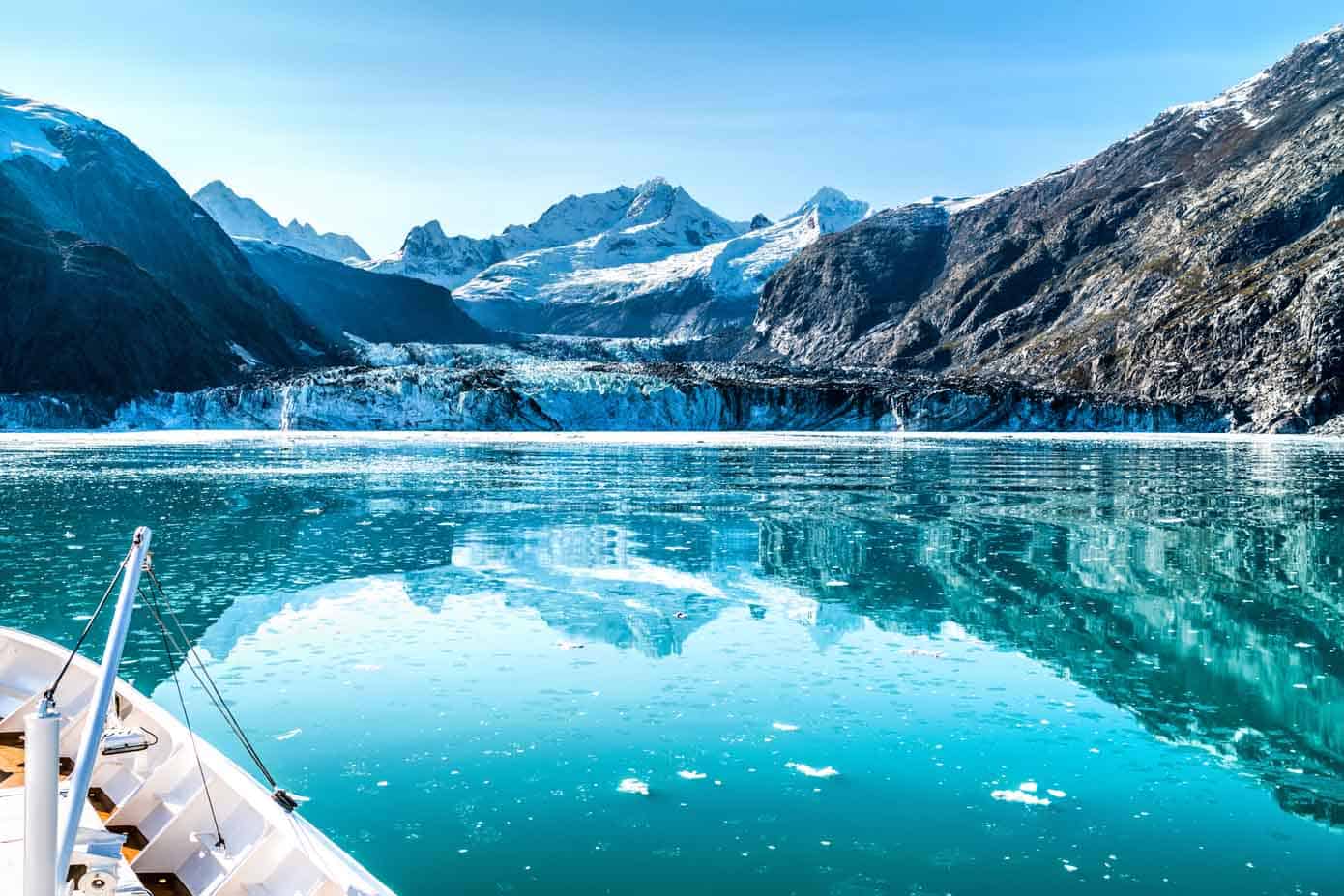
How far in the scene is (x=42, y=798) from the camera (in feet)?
17.0

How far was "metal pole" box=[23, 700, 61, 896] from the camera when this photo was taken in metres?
5.00

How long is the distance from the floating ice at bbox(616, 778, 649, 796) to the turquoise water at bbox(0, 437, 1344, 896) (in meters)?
0.19

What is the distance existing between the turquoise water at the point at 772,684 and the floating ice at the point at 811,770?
0.05 metres

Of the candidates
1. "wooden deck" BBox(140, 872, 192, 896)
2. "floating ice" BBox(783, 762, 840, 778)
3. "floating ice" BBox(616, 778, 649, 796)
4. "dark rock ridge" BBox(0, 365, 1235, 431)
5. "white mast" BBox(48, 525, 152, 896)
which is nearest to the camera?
"white mast" BBox(48, 525, 152, 896)

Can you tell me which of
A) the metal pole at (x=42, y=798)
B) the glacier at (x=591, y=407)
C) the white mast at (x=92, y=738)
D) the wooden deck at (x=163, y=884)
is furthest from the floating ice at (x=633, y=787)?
the glacier at (x=591, y=407)

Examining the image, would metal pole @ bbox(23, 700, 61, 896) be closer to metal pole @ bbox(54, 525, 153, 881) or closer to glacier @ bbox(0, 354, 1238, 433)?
metal pole @ bbox(54, 525, 153, 881)

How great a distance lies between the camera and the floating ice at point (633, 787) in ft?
34.3

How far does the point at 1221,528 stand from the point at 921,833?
79.0ft

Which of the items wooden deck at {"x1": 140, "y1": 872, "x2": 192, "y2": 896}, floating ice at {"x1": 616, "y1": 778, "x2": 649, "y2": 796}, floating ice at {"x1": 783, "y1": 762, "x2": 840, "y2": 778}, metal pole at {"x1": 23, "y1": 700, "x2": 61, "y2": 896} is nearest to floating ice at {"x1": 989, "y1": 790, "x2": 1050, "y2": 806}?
floating ice at {"x1": 783, "y1": 762, "x2": 840, "y2": 778}

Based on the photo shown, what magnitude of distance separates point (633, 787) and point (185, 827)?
412cm

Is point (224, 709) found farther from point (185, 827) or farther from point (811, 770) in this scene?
point (811, 770)

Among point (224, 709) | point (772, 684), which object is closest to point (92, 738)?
point (224, 709)

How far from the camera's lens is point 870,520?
106 ft

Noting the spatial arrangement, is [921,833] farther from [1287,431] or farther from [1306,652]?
[1287,431]
